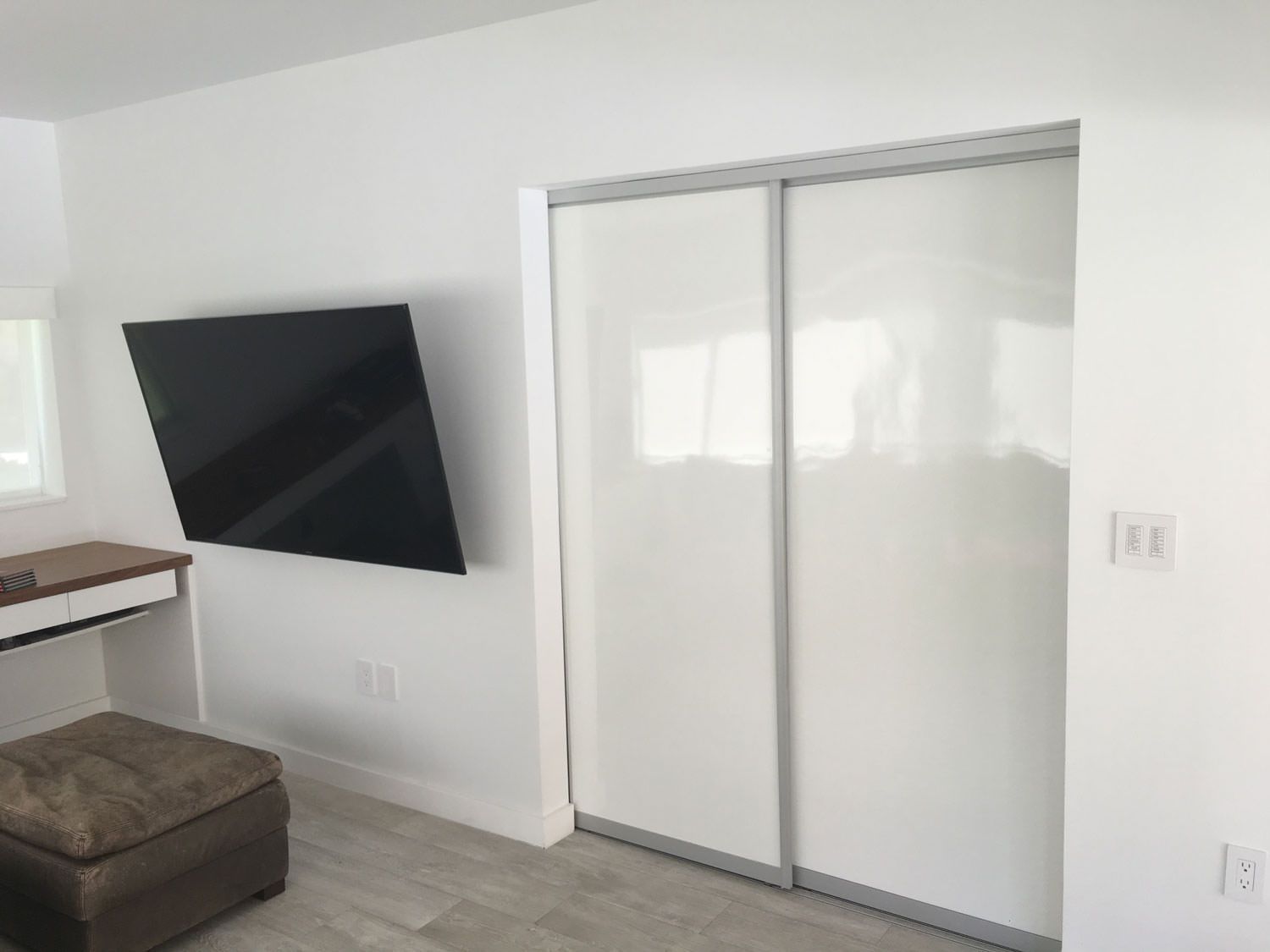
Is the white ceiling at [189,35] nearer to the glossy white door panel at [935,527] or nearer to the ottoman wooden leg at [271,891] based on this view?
the glossy white door panel at [935,527]

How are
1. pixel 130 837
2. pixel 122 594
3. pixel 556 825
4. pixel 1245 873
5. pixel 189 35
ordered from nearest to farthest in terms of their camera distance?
pixel 1245 873, pixel 130 837, pixel 189 35, pixel 556 825, pixel 122 594

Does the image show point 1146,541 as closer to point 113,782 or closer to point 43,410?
point 113,782

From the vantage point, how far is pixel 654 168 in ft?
→ 9.50

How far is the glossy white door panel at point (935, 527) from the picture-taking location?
2562 mm

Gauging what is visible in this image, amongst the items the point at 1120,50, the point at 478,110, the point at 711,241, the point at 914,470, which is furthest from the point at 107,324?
the point at 1120,50

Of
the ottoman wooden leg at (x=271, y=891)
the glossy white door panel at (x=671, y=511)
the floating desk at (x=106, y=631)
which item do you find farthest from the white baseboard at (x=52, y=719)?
the glossy white door panel at (x=671, y=511)

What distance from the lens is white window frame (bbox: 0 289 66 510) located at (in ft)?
14.3

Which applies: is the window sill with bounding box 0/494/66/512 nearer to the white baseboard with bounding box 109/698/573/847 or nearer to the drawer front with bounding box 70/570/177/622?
the drawer front with bounding box 70/570/177/622

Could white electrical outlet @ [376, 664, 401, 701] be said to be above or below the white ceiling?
below

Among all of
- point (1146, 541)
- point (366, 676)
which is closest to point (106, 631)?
point (366, 676)

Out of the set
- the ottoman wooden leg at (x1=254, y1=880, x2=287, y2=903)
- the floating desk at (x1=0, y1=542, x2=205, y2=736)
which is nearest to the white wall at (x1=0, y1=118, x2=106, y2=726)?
the floating desk at (x1=0, y1=542, x2=205, y2=736)

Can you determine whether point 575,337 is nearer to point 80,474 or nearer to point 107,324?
point 107,324

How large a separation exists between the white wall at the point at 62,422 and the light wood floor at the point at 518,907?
1559 mm

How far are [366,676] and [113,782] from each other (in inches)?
38.9
